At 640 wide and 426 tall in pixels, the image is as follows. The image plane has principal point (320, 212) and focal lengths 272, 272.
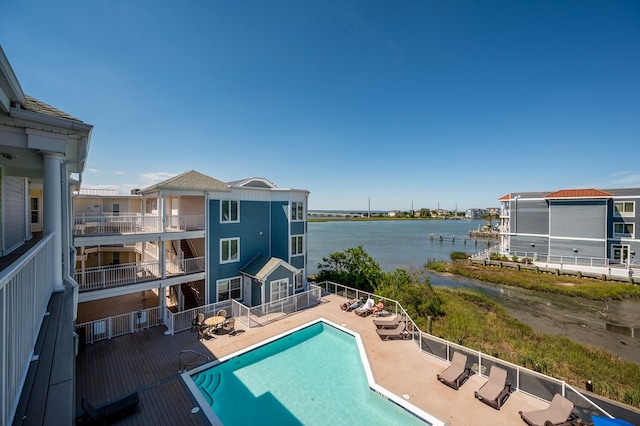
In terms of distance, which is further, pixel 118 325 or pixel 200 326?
pixel 118 325

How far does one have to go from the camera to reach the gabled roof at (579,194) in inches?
1051

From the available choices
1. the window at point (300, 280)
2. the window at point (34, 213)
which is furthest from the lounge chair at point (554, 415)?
the window at point (34, 213)

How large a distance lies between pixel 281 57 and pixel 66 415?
1701 centimetres

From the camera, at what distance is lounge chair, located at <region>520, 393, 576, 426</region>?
23.1 feet

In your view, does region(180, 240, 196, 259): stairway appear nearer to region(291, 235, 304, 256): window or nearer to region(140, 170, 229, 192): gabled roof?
region(140, 170, 229, 192): gabled roof

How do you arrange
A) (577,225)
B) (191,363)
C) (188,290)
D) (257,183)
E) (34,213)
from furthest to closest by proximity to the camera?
(577,225)
(257,183)
(188,290)
(34,213)
(191,363)

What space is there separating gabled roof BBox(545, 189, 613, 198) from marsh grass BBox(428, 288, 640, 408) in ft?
61.0

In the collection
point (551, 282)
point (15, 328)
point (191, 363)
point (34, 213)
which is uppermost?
point (34, 213)

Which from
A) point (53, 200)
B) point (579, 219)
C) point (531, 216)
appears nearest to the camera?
point (53, 200)

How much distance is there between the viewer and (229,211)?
15297mm

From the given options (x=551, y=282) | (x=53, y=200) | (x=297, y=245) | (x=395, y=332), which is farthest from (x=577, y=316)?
(x=53, y=200)

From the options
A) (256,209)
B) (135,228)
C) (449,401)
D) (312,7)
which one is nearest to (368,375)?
(449,401)

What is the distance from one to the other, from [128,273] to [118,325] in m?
2.37

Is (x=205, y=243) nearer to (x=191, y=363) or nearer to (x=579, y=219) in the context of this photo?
(x=191, y=363)
